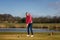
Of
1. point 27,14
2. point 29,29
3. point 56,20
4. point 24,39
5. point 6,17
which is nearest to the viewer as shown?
point 24,39

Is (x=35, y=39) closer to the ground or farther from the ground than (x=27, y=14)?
closer to the ground

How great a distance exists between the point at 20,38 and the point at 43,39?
7.89 feet

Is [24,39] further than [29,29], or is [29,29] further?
[29,29]

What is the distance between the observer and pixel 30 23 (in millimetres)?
26500

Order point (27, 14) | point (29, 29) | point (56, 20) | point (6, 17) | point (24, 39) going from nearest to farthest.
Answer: point (24, 39), point (27, 14), point (29, 29), point (56, 20), point (6, 17)

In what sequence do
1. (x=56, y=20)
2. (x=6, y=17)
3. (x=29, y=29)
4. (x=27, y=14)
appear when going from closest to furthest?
(x=27, y=14)
(x=29, y=29)
(x=56, y=20)
(x=6, y=17)

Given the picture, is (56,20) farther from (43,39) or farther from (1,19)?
(43,39)

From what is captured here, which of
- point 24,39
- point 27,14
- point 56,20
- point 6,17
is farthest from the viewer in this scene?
point 6,17

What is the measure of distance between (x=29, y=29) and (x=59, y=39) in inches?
175

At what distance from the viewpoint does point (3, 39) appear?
24891 millimetres

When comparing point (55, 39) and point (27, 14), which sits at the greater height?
point (27, 14)

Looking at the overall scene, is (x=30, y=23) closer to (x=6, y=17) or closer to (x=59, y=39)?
(x=59, y=39)

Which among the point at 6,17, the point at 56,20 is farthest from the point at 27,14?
the point at 6,17

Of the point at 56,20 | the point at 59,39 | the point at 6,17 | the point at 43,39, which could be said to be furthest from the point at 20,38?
the point at 6,17
